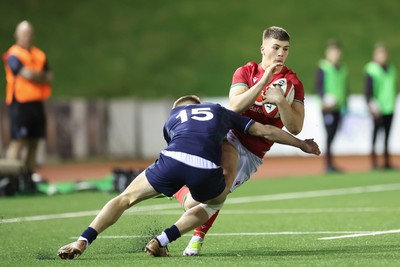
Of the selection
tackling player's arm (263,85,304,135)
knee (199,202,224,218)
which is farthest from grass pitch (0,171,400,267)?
tackling player's arm (263,85,304,135)

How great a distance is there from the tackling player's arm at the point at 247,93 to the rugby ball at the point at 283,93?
0.62 feet

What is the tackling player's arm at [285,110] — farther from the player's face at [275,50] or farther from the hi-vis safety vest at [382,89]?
the hi-vis safety vest at [382,89]

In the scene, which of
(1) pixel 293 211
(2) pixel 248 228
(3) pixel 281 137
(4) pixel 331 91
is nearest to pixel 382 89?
(4) pixel 331 91

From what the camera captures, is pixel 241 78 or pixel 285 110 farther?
pixel 241 78

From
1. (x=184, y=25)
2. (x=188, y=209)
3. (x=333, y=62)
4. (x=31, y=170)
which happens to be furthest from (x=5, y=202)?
(x=184, y=25)

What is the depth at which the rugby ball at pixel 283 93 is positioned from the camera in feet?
28.1

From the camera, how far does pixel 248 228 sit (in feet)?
36.1

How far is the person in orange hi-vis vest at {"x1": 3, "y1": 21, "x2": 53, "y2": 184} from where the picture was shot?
16.4m

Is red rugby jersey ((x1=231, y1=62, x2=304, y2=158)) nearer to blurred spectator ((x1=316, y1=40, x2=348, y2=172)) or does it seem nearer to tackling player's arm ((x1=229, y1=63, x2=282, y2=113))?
tackling player's arm ((x1=229, y1=63, x2=282, y2=113))

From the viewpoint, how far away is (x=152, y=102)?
1117 inches

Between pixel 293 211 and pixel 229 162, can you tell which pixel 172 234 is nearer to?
pixel 229 162

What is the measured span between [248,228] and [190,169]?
3110mm

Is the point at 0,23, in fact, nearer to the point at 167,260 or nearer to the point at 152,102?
the point at 152,102

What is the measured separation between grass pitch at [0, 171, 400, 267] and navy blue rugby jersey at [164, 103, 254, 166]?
85 cm
